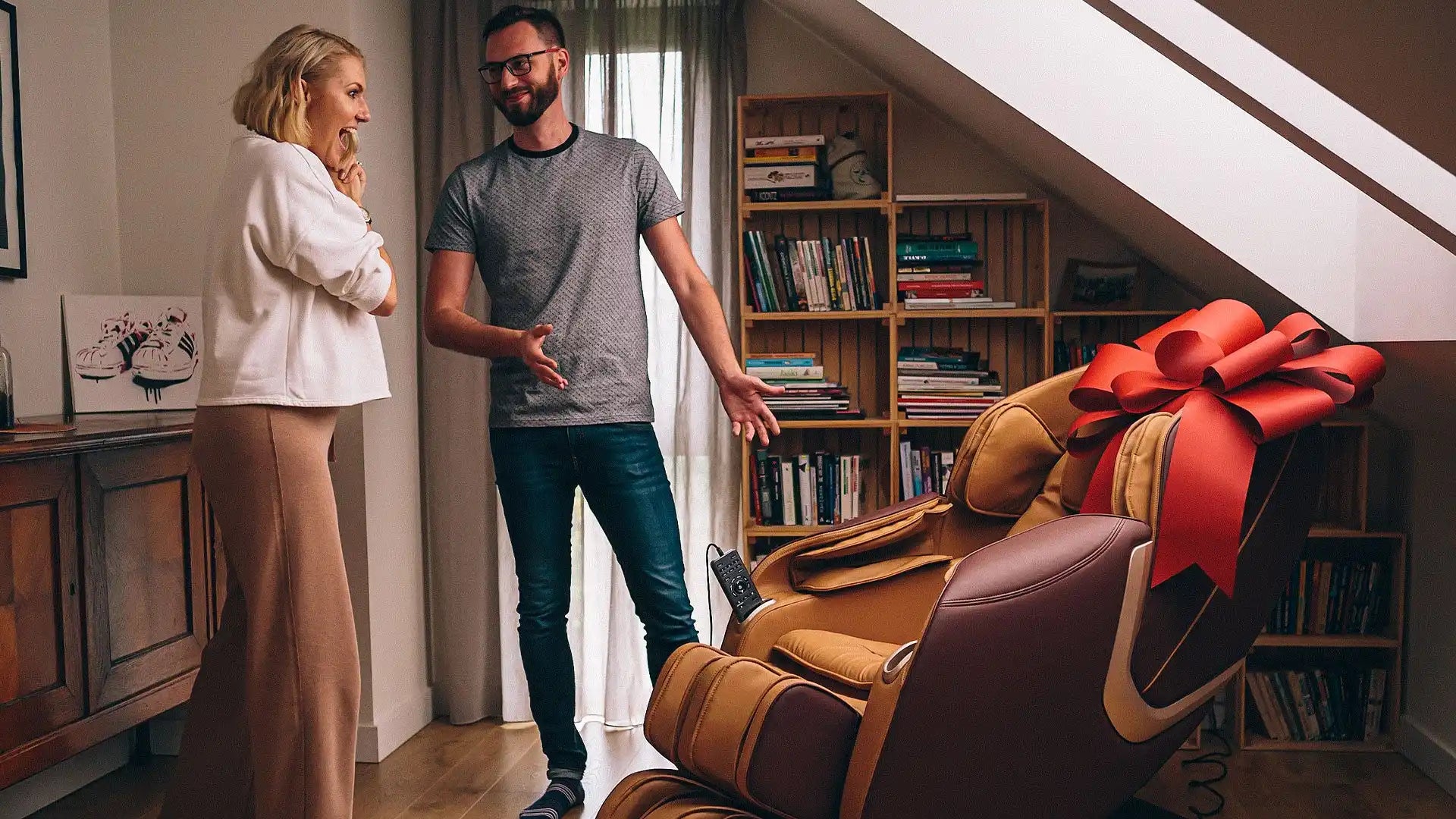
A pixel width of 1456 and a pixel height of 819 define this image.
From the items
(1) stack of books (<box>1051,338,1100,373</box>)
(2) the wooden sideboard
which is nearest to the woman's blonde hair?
(2) the wooden sideboard

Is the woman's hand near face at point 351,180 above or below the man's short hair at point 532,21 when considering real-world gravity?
below

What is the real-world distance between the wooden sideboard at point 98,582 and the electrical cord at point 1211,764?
89.8 inches

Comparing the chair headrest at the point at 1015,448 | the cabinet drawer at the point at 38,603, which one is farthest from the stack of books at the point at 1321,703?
the cabinet drawer at the point at 38,603

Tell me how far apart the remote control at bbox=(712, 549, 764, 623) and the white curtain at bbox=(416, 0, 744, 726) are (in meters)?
1.09

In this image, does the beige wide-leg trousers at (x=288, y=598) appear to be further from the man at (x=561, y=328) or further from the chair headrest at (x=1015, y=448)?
the chair headrest at (x=1015, y=448)

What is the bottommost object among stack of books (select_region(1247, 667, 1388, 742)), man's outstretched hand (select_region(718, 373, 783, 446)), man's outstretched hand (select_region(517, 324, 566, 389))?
stack of books (select_region(1247, 667, 1388, 742))

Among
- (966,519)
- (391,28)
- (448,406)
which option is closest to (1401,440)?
(966,519)

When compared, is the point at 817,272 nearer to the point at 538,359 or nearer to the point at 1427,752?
the point at 538,359

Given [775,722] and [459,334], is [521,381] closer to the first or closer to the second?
[459,334]

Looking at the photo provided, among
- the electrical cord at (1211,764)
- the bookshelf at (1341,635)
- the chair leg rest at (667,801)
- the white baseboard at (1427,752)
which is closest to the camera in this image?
the chair leg rest at (667,801)

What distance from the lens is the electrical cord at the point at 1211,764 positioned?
238 centimetres

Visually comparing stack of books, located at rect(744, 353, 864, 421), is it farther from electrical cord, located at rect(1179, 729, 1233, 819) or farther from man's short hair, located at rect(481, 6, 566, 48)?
electrical cord, located at rect(1179, 729, 1233, 819)

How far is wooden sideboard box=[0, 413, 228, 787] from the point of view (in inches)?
76.3

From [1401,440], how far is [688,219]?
2.03 m
